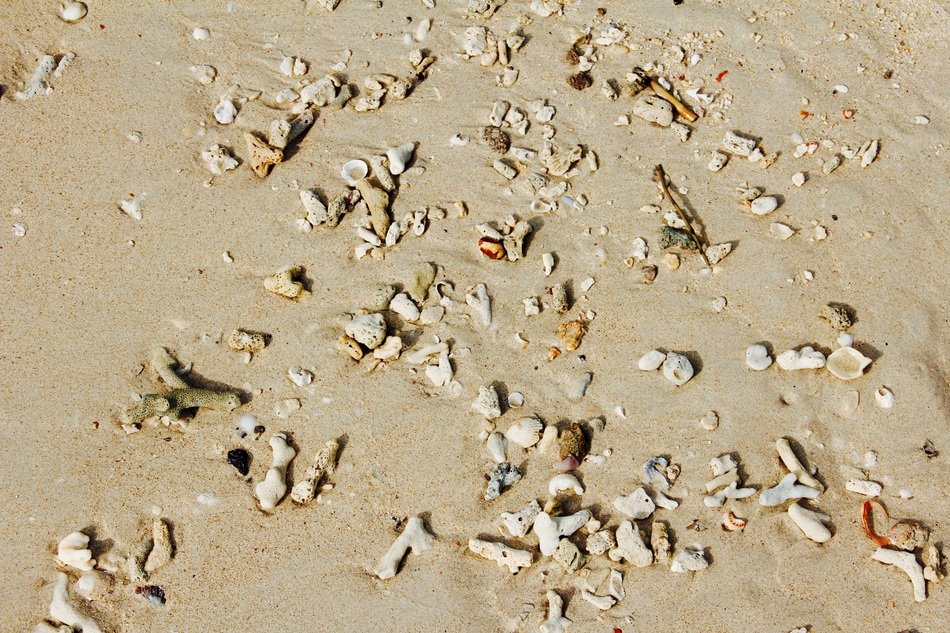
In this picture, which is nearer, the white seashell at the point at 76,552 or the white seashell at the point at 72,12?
the white seashell at the point at 76,552

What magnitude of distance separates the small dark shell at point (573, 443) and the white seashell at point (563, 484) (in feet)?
0.32

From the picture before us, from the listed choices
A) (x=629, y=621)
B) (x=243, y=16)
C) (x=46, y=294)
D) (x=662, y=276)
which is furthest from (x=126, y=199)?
(x=629, y=621)

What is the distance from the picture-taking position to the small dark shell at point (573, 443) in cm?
343

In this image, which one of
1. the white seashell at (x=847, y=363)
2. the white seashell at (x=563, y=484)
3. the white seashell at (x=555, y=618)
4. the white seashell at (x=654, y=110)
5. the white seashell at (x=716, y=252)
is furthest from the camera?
the white seashell at (x=654, y=110)

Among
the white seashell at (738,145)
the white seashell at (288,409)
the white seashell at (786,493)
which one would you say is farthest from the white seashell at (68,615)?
the white seashell at (738,145)

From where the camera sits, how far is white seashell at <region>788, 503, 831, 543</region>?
10.9 ft

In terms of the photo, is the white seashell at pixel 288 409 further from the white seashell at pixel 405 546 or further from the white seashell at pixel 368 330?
the white seashell at pixel 405 546

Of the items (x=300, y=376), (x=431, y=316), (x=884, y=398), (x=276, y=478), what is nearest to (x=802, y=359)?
(x=884, y=398)

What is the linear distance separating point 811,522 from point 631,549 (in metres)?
0.86

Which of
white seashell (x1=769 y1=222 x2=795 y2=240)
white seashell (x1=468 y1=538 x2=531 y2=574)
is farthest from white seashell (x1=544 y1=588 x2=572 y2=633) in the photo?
white seashell (x1=769 y1=222 x2=795 y2=240)

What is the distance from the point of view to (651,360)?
11.8 feet

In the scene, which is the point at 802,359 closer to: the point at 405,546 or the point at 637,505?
the point at 637,505

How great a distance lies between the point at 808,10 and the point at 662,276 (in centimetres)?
204

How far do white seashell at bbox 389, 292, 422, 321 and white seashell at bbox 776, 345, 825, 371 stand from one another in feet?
6.18
